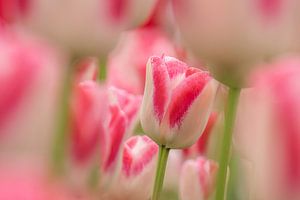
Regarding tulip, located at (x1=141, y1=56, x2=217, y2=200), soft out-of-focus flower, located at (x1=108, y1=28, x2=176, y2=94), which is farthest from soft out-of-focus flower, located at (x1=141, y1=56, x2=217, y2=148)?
soft out-of-focus flower, located at (x1=108, y1=28, x2=176, y2=94)

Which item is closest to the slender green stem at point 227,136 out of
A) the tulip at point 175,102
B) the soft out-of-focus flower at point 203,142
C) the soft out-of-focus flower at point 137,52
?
the tulip at point 175,102

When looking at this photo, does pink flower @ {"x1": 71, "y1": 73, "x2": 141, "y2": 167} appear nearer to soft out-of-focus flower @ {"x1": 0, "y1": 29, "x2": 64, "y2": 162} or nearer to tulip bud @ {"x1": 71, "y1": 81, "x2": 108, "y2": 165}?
tulip bud @ {"x1": 71, "y1": 81, "x2": 108, "y2": 165}

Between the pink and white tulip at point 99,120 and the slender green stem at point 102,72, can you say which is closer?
the pink and white tulip at point 99,120

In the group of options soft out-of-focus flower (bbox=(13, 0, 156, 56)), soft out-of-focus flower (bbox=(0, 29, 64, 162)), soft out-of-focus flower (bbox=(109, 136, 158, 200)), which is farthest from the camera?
soft out-of-focus flower (bbox=(109, 136, 158, 200))

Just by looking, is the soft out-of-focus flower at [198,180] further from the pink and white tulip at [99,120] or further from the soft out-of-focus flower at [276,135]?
the soft out-of-focus flower at [276,135]

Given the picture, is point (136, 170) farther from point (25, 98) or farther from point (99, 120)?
point (25, 98)

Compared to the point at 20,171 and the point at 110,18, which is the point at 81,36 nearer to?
the point at 110,18
